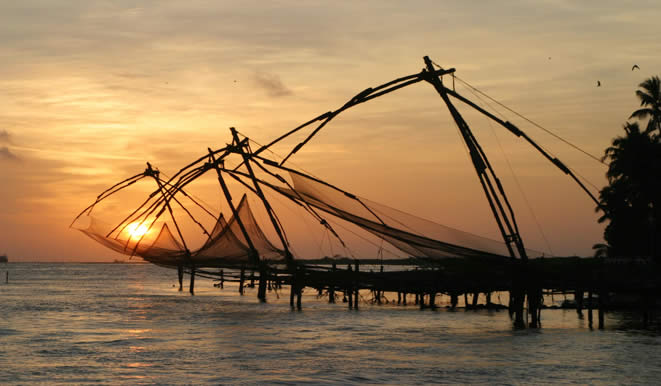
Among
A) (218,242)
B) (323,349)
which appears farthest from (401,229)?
(218,242)

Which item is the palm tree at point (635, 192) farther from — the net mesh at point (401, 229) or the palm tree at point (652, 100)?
the net mesh at point (401, 229)

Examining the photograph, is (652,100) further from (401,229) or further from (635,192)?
(401,229)

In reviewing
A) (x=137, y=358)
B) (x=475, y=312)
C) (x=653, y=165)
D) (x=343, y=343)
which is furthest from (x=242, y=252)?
(x=653, y=165)

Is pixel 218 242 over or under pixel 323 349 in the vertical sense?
over

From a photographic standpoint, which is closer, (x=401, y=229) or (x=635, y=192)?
(x=401, y=229)

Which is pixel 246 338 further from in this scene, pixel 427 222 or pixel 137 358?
pixel 427 222

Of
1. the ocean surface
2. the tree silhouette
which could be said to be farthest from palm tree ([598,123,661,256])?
the ocean surface

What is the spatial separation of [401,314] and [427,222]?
14644mm

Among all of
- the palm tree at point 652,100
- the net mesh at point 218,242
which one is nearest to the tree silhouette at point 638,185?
the palm tree at point 652,100

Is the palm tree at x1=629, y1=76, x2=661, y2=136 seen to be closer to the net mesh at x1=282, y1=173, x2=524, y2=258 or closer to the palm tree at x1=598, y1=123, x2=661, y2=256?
the palm tree at x1=598, y1=123, x2=661, y2=256

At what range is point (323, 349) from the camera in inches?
782

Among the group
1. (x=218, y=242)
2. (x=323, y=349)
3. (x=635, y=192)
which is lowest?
(x=323, y=349)

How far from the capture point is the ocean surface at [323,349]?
1553 cm

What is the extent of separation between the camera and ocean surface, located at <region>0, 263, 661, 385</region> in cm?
1553
